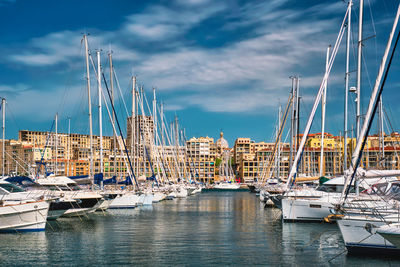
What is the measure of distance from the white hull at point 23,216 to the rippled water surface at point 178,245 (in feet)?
2.49

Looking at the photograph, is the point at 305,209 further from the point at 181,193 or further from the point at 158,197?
the point at 181,193

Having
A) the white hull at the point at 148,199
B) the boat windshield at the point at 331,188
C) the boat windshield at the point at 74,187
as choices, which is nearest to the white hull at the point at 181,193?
the white hull at the point at 148,199

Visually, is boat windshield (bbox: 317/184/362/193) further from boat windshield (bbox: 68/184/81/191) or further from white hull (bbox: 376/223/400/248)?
white hull (bbox: 376/223/400/248)

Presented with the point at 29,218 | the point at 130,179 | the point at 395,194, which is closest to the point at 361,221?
the point at 395,194

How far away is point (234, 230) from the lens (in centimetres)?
3322

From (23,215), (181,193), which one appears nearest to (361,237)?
(23,215)

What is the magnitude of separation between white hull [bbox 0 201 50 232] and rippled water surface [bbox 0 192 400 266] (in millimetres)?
760

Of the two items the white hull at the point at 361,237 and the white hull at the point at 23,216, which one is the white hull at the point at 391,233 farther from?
the white hull at the point at 23,216

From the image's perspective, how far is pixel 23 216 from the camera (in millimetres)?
29031

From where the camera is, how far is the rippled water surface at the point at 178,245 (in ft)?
71.4

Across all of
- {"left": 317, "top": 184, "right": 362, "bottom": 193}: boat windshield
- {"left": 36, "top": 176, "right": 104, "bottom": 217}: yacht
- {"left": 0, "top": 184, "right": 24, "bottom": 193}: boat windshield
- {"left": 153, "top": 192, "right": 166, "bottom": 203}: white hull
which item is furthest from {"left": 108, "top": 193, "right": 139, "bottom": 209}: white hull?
{"left": 317, "top": 184, "right": 362, "bottom": 193}: boat windshield

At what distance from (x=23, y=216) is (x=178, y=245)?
31.3ft

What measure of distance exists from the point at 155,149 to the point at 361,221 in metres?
58.9

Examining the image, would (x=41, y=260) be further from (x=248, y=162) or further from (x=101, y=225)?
(x=248, y=162)
